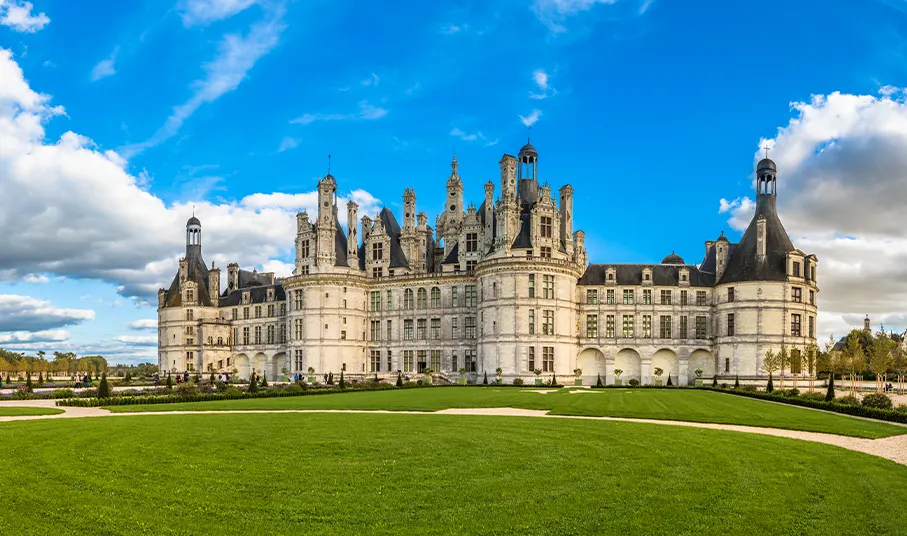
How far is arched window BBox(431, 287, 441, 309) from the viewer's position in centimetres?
7212

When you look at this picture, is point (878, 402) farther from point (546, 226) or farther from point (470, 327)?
point (470, 327)

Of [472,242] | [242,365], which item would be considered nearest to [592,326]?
[472,242]

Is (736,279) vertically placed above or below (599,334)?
above

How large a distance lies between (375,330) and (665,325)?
30306mm

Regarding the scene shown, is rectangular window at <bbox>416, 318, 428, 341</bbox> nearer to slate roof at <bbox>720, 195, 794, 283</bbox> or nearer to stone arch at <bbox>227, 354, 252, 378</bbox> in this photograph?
stone arch at <bbox>227, 354, 252, 378</bbox>

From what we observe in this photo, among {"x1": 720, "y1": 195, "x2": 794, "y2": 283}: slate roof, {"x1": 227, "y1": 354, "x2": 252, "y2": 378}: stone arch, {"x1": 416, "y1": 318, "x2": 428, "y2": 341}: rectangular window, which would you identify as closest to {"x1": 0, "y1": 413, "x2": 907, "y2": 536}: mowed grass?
{"x1": 720, "y1": 195, "x2": 794, "y2": 283}: slate roof

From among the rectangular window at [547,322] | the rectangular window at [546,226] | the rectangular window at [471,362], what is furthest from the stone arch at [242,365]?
the rectangular window at [546,226]

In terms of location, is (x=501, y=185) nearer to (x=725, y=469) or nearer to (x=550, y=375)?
(x=550, y=375)

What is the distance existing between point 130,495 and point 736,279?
2361 inches

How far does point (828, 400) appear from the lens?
119 ft

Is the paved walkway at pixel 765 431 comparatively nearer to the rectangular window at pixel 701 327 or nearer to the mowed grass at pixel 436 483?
the mowed grass at pixel 436 483

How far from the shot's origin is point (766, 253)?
6350 centimetres

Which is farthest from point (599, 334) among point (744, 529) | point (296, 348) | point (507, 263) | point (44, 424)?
point (744, 529)

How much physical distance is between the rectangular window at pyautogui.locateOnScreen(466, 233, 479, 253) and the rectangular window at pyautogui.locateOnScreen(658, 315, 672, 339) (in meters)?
19.4
